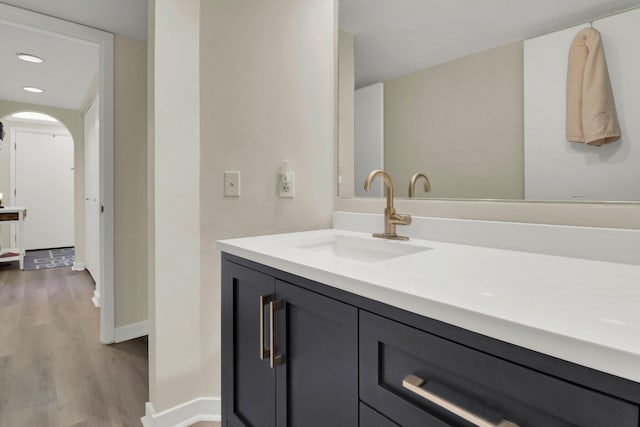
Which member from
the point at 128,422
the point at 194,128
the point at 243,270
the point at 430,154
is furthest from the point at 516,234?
the point at 128,422

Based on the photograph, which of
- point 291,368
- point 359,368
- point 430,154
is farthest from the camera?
point 430,154

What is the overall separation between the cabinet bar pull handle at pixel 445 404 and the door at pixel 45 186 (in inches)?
286

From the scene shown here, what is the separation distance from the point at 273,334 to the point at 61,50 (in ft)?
10.9

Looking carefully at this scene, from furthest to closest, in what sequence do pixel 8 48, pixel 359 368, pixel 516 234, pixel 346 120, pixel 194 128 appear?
pixel 8 48 < pixel 346 120 < pixel 194 128 < pixel 516 234 < pixel 359 368

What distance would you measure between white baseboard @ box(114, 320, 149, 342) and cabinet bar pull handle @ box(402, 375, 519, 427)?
8.42 ft

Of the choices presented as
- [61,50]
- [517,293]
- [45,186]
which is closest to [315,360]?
[517,293]

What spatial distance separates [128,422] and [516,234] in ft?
5.93

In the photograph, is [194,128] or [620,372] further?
→ [194,128]

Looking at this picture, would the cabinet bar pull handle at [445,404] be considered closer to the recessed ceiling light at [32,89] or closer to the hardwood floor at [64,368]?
the hardwood floor at [64,368]

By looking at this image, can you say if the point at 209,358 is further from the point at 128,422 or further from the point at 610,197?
the point at 610,197

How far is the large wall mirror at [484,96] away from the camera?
872mm

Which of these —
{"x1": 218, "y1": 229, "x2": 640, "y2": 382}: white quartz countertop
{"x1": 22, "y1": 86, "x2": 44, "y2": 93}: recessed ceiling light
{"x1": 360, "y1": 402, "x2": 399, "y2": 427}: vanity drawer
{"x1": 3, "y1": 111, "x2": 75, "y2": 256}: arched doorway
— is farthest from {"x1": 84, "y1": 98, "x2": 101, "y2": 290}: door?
{"x1": 360, "y1": 402, "x2": 399, "y2": 427}: vanity drawer

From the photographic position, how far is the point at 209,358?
1.56 metres

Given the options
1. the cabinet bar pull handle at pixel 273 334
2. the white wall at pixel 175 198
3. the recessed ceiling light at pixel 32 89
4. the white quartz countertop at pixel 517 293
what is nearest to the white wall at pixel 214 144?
the white wall at pixel 175 198
